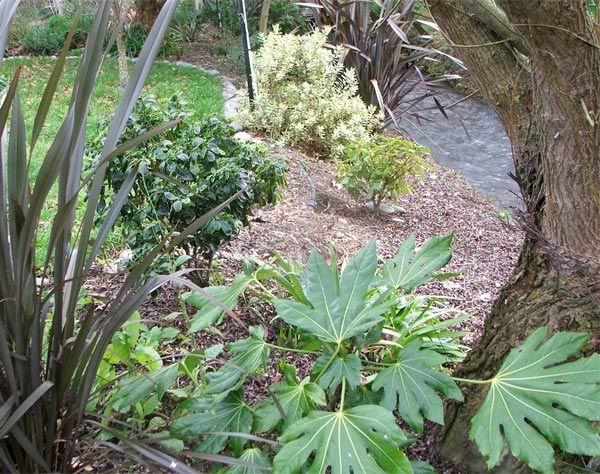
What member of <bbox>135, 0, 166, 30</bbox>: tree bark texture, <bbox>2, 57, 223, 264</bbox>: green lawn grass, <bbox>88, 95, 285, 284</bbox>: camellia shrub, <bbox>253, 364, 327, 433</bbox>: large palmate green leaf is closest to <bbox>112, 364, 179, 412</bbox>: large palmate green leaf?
<bbox>253, 364, 327, 433</bbox>: large palmate green leaf

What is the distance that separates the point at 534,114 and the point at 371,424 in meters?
1.07

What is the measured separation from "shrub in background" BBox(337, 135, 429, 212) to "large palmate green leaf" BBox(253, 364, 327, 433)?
10.3ft

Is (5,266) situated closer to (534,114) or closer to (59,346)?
(59,346)

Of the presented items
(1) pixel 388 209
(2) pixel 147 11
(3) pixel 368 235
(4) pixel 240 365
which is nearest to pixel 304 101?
(1) pixel 388 209

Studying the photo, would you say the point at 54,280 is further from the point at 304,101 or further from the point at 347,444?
the point at 304,101

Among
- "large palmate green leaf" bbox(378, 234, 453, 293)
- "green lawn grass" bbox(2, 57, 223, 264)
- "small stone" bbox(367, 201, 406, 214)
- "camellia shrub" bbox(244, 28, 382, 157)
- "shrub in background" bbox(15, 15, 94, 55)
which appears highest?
"large palmate green leaf" bbox(378, 234, 453, 293)

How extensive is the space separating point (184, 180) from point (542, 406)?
1632 mm

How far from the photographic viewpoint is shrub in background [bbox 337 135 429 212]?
186 inches

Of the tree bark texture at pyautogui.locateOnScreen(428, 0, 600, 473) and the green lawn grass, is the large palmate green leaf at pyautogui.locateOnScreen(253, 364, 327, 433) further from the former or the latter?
the green lawn grass

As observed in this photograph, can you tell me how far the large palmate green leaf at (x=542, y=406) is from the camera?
1.54m

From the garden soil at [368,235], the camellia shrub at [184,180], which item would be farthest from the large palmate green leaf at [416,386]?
the camellia shrub at [184,180]

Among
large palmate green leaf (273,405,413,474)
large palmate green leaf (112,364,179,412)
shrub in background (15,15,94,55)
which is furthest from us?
shrub in background (15,15,94,55)

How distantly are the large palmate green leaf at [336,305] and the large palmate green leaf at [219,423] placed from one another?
0.92 ft

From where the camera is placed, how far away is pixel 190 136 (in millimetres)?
2787
